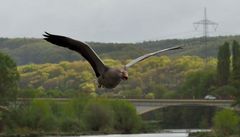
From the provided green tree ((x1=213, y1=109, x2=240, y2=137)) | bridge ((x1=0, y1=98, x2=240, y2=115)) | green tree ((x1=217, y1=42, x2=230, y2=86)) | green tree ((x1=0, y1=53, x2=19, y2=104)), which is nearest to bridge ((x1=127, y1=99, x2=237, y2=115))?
bridge ((x1=0, y1=98, x2=240, y2=115))

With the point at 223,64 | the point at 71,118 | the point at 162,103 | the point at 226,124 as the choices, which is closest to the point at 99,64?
the point at 226,124

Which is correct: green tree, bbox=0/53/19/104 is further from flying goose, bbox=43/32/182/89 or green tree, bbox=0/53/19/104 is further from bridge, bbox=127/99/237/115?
flying goose, bbox=43/32/182/89

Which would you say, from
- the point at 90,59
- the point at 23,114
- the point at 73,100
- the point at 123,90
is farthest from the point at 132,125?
the point at 90,59

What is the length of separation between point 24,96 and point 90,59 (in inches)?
4234

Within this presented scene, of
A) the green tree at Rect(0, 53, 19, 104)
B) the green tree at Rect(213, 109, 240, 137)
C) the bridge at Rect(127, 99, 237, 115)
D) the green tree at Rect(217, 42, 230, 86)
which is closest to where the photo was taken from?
the green tree at Rect(213, 109, 240, 137)

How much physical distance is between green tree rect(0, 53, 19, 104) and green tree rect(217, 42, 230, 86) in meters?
48.1

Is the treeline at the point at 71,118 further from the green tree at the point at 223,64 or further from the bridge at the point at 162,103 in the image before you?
the green tree at the point at 223,64

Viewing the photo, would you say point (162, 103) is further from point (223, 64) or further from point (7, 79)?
point (7, 79)

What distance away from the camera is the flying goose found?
1917 cm

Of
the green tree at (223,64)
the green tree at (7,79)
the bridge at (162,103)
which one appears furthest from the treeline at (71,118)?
the green tree at (223,64)

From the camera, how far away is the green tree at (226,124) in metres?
105

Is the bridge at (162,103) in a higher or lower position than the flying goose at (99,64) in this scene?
lower

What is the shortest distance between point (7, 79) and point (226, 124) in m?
24.7

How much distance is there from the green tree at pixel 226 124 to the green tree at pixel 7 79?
76.5ft
